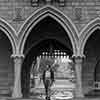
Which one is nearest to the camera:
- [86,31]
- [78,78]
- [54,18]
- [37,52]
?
[78,78]

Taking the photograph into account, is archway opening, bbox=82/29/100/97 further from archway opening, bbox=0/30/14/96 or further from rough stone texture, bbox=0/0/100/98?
archway opening, bbox=0/30/14/96

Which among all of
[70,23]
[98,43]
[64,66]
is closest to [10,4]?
[70,23]

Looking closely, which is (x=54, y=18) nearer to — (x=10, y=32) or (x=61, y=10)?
(x=61, y=10)

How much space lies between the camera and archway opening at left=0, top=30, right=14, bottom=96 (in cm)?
1800

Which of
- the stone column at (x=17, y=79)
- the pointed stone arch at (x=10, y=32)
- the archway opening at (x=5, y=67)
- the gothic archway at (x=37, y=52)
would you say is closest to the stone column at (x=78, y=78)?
the stone column at (x=17, y=79)

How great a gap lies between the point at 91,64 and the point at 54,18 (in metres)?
4.16

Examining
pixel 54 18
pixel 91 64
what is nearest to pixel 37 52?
pixel 91 64

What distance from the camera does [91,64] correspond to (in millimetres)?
18000

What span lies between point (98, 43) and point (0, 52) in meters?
6.16

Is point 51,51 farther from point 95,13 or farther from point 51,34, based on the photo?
point 95,13

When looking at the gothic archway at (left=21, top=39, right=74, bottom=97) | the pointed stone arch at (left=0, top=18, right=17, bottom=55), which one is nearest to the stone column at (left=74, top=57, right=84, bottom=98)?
the pointed stone arch at (left=0, top=18, right=17, bottom=55)

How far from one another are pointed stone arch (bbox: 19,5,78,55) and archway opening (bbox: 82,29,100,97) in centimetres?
256

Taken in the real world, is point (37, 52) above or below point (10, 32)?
below

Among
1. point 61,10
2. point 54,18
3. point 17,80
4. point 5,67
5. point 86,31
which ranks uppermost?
point 61,10
